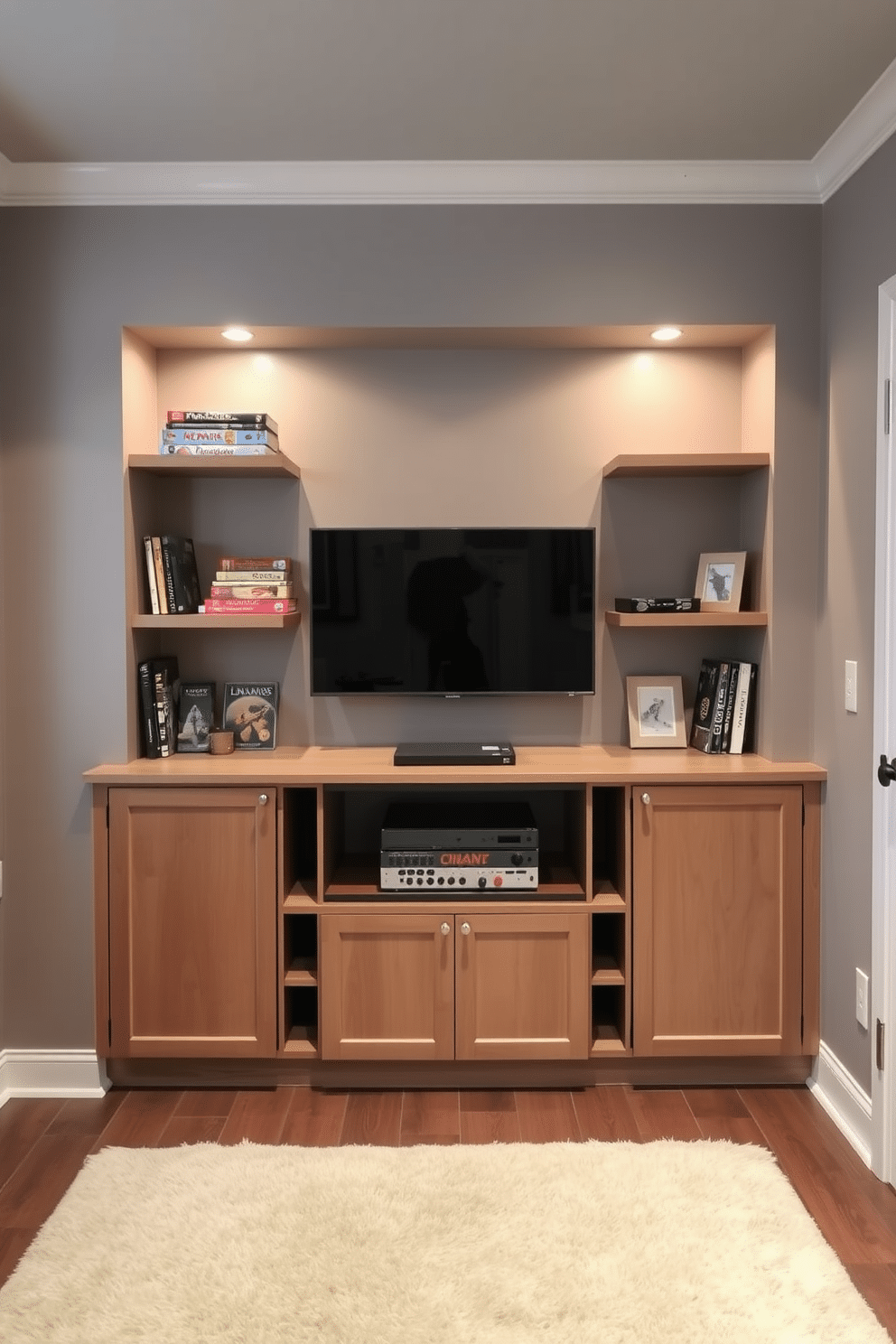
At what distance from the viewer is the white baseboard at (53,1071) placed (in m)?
2.98

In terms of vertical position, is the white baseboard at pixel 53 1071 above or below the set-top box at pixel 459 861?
below

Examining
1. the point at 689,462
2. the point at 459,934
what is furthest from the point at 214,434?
the point at 459,934

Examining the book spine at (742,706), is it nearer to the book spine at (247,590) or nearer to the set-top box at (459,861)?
the set-top box at (459,861)

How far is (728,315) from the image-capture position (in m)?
2.97

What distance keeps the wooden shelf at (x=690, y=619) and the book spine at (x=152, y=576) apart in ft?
4.61

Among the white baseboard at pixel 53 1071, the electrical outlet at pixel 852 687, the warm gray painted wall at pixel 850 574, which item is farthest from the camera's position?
the white baseboard at pixel 53 1071

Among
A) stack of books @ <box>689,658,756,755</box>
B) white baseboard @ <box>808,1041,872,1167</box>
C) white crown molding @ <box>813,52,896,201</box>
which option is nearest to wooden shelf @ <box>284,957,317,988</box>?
stack of books @ <box>689,658,756,755</box>

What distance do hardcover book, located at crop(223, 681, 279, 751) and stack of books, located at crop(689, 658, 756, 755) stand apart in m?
1.37

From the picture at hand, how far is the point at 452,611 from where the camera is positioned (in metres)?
3.19

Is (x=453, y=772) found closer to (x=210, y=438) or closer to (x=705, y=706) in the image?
(x=705, y=706)

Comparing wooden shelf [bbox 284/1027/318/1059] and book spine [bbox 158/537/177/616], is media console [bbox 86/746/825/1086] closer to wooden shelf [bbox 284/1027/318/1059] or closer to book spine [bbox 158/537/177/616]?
wooden shelf [bbox 284/1027/318/1059]

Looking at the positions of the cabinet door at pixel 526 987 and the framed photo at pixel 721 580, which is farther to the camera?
the framed photo at pixel 721 580

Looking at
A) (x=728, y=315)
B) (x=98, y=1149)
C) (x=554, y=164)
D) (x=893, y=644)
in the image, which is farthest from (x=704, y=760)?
(x=98, y=1149)

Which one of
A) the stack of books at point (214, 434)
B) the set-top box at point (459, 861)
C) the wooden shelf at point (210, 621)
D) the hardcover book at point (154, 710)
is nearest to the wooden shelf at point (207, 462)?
the stack of books at point (214, 434)
